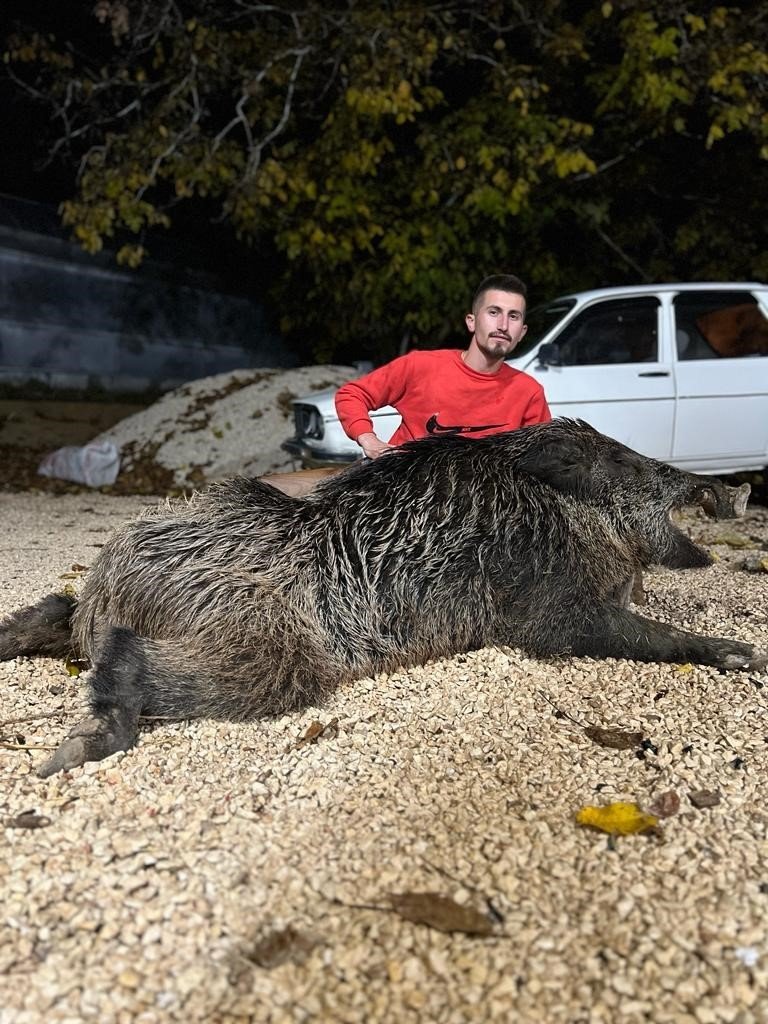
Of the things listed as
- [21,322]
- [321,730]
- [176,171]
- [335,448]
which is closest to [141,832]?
[321,730]

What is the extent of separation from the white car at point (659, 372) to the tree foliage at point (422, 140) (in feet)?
8.28

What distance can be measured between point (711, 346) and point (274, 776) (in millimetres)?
5982

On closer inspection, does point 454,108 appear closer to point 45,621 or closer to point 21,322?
point 21,322

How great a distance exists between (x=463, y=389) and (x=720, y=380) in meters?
4.02

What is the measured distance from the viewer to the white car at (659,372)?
23.7 feet

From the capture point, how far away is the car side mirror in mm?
7062

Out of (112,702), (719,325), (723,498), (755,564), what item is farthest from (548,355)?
(112,702)

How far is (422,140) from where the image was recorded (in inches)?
394

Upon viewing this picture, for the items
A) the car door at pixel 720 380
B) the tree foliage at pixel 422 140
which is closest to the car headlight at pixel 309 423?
the tree foliage at pixel 422 140

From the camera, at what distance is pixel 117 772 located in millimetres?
2715

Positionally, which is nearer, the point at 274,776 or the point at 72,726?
the point at 274,776

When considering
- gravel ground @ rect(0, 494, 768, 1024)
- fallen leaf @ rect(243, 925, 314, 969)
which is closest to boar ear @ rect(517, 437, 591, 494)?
gravel ground @ rect(0, 494, 768, 1024)

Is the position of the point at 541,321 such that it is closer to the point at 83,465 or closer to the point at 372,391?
the point at 372,391

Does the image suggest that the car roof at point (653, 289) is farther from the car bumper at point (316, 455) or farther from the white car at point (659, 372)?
the car bumper at point (316, 455)
